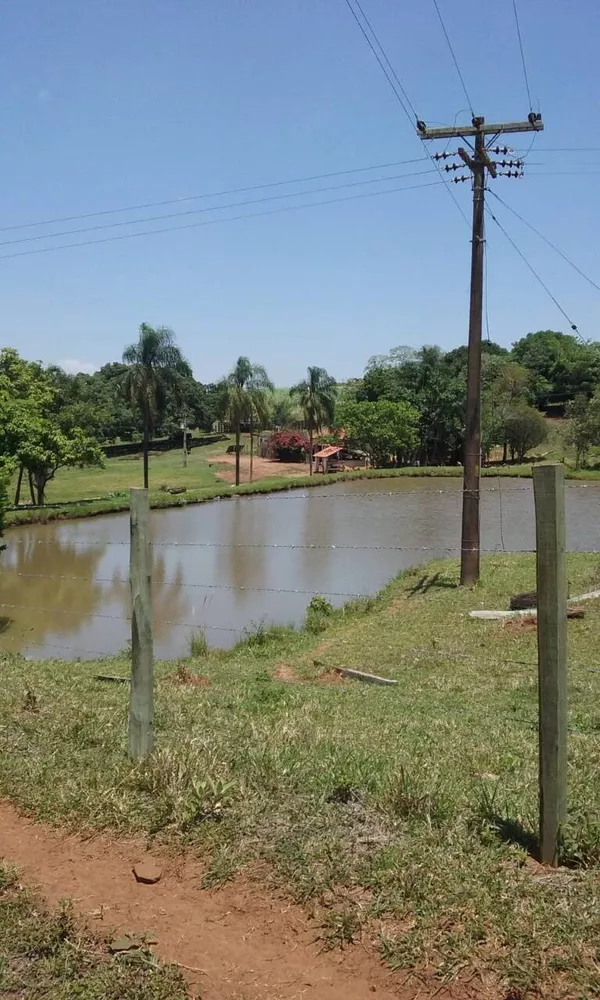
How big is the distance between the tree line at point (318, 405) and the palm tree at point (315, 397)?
0.28 feet

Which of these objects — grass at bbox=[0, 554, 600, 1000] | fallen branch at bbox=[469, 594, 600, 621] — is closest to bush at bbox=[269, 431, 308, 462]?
fallen branch at bbox=[469, 594, 600, 621]

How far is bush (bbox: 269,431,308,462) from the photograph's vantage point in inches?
2606

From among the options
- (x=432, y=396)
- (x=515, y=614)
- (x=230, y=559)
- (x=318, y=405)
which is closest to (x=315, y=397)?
(x=318, y=405)

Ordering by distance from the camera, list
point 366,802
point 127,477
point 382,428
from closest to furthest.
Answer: point 366,802, point 127,477, point 382,428

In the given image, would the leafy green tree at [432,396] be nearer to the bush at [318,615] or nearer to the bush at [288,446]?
the bush at [288,446]

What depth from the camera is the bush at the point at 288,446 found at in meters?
66.2

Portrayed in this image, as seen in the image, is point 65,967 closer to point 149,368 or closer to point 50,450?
point 50,450

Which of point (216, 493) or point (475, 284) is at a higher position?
point (475, 284)

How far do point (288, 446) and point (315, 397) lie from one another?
1129cm

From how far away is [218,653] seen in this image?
39.4 feet

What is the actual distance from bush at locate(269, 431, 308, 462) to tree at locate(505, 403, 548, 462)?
18.6 m

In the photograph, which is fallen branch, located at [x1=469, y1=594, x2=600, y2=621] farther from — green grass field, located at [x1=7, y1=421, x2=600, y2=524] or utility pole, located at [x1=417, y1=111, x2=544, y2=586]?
green grass field, located at [x1=7, y1=421, x2=600, y2=524]

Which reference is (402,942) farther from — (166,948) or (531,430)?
(531,430)

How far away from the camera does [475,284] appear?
53.3 feet
